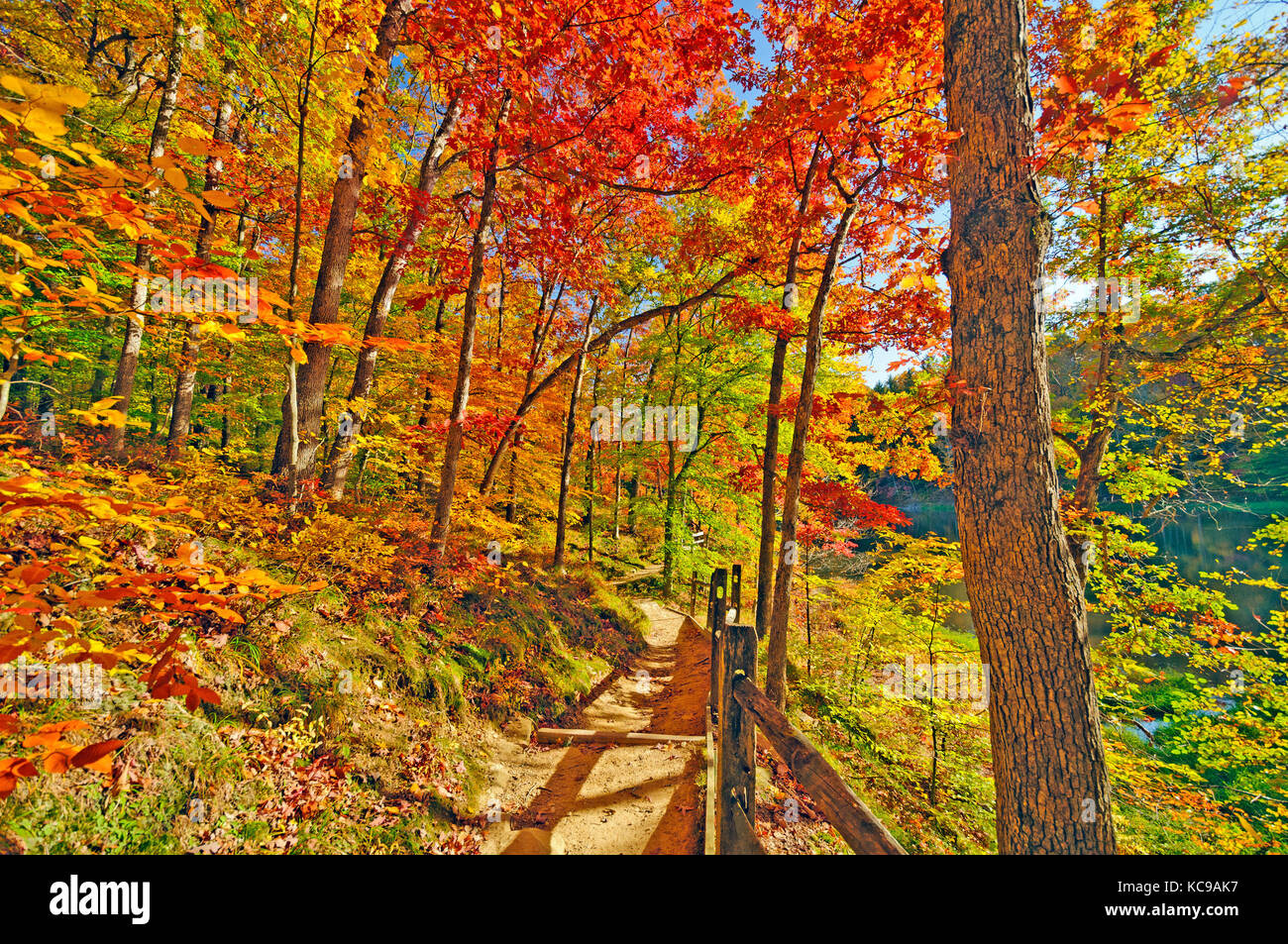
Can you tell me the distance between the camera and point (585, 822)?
15.0ft

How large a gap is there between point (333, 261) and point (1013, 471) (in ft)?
25.9

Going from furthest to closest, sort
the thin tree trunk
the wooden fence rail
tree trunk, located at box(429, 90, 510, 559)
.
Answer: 1. the thin tree trunk
2. tree trunk, located at box(429, 90, 510, 559)
3. the wooden fence rail

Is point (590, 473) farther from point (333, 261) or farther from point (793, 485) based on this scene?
point (333, 261)

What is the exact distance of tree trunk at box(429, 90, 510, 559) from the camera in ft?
20.9

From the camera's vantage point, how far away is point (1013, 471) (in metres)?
2.57

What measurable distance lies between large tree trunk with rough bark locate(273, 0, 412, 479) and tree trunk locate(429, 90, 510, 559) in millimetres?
1601

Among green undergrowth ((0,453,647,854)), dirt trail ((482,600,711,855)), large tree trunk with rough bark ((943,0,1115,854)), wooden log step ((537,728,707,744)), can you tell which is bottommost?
dirt trail ((482,600,711,855))

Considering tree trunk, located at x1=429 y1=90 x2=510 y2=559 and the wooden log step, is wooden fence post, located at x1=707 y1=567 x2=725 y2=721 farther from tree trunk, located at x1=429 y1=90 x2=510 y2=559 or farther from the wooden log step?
tree trunk, located at x1=429 y1=90 x2=510 y2=559

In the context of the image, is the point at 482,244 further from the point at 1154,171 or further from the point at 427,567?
the point at 1154,171

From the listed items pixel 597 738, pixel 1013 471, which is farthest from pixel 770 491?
pixel 1013 471

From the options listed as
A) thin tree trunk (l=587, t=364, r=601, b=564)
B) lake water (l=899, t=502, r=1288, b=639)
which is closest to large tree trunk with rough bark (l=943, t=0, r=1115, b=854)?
thin tree trunk (l=587, t=364, r=601, b=564)

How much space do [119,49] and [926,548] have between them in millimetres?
18726

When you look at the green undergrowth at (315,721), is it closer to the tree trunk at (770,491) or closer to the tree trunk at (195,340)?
the tree trunk at (770,491)

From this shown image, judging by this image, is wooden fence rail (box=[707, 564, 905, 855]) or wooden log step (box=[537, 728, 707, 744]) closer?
wooden fence rail (box=[707, 564, 905, 855])
